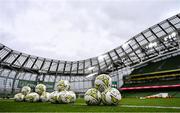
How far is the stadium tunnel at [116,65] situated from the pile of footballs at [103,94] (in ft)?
103

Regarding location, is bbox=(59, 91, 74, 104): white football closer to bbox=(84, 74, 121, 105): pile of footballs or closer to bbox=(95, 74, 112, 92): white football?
bbox=(84, 74, 121, 105): pile of footballs

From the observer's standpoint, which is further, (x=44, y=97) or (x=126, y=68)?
(x=126, y=68)

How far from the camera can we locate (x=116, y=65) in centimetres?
5600

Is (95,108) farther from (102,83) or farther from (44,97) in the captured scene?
(44,97)

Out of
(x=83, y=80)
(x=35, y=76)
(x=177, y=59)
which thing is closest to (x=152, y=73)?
(x=177, y=59)

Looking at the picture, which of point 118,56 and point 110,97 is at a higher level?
point 118,56

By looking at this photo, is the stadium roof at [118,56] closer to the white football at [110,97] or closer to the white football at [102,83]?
the white football at [102,83]

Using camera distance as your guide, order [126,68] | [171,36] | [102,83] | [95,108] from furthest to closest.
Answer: [126,68] → [171,36] → [102,83] → [95,108]

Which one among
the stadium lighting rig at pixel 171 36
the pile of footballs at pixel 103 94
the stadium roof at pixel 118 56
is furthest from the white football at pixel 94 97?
the stadium lighting rig at pixel 171 36

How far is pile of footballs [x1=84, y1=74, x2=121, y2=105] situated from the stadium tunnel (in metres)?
31.4

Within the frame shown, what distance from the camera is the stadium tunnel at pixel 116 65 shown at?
4588 cm

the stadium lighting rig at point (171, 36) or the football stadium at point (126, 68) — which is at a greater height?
the stadium lighting rig at point (171, 36)

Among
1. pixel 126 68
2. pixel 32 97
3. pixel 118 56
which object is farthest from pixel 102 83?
pixel 126 68

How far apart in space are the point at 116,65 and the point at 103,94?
4151 centimetres
